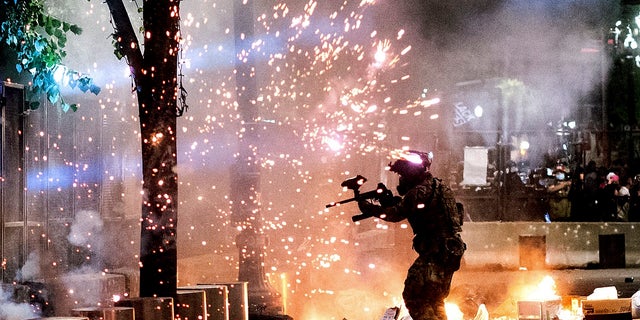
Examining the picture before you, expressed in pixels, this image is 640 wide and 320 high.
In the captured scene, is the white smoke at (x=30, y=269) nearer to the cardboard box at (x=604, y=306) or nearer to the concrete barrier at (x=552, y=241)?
the cardboard box at (x=604, y=306)

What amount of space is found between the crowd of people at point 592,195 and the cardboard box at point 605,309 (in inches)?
395

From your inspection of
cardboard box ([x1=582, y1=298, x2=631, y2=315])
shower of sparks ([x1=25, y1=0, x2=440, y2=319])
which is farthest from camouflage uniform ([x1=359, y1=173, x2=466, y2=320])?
shower of sparks ([x1=25, y1=0, x2=440, y2=319])

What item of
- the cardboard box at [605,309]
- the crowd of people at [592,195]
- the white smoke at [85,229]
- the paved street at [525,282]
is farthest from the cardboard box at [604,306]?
the crowd of people at [592,195]

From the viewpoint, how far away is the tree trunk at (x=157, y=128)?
8406 millimetres

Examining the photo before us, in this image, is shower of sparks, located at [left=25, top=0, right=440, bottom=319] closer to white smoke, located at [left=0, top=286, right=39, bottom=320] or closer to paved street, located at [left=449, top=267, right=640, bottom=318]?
paved street, located at [left=449, top=267, right=640, bottom=318]

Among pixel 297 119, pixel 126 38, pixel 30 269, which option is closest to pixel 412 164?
pixel 126 38

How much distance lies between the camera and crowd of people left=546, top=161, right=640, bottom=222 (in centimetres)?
1850

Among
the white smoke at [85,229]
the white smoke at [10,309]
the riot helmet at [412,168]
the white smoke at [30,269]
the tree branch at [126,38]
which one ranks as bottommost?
the white smoke at [10,309]

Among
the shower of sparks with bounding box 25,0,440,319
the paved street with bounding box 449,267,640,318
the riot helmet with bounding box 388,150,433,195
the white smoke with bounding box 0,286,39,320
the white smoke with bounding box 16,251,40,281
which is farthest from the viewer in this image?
the shower of sparks with bounding box 25,0,440,319

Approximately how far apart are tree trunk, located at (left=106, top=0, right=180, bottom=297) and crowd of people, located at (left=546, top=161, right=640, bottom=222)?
1250 centimetres

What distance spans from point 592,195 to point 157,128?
12902 mm

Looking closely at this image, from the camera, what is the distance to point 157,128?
852cm

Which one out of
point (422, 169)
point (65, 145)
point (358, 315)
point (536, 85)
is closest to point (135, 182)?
point (65, 145)

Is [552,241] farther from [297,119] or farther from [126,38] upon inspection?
[126,38]
